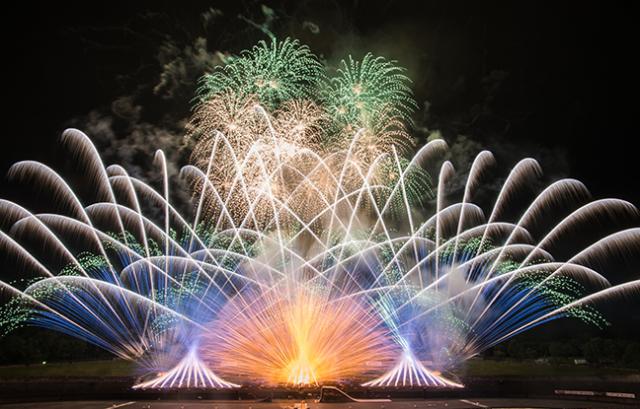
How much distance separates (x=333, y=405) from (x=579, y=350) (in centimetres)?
7874

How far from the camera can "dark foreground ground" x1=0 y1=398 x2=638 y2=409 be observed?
29.6 m

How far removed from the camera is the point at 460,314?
165 ft

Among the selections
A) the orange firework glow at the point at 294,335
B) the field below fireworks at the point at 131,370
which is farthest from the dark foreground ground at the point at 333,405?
the field below fireworks at the point at 131,370

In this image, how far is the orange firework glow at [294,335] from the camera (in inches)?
1495

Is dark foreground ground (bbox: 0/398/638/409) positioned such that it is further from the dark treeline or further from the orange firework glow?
the dark treeline

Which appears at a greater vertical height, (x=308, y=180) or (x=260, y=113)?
(x=260, y=113)

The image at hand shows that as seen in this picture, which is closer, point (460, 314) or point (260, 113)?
point (260, 113)

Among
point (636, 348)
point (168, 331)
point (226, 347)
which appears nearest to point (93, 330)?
point (168, 331)

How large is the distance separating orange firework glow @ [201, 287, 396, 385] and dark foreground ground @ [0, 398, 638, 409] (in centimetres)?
657

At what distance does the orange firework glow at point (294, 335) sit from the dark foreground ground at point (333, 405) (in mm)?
6569

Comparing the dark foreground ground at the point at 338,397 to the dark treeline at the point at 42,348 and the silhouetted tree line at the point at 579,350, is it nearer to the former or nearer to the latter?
the dark treeline at the point at 42,348

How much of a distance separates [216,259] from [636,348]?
69909 millimetres

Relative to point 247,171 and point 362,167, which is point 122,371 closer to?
point 247,171

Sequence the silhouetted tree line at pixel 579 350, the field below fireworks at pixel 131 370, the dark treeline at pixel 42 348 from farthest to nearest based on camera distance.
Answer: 1. the silhouetted tree line at pixel 579 350
2. the dark treeline at pixel 42 348
3. the field below fireworks at pixel 131 370
